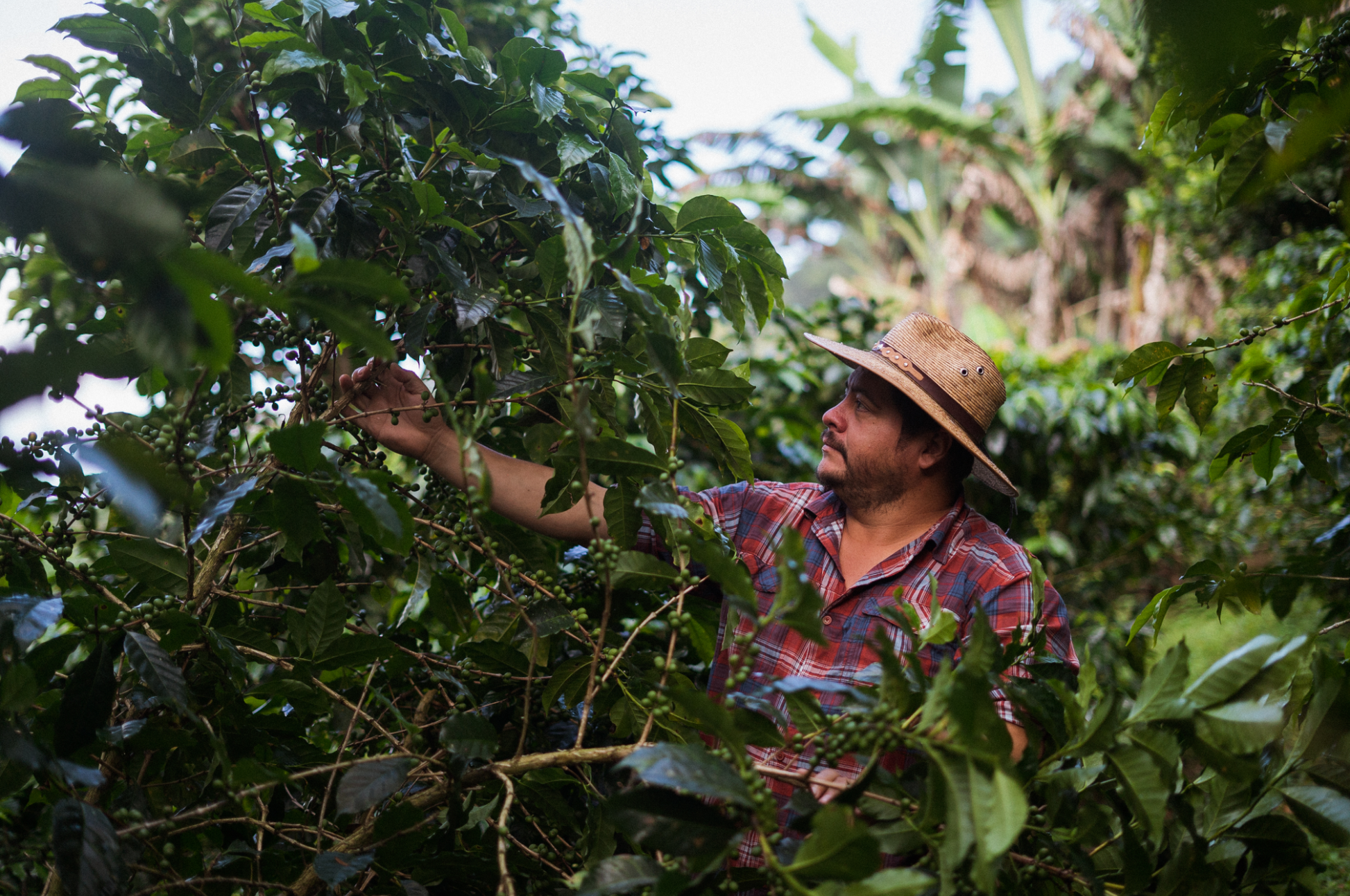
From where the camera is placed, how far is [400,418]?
1341 millimetres

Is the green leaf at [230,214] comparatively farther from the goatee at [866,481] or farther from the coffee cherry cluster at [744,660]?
the goatee at [866,481]

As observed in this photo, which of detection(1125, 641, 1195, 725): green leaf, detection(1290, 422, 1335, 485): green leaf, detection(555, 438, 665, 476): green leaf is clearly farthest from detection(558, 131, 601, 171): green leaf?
detection(1290, 422, 1335, 485): green leaf

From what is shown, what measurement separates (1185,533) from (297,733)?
4097mm

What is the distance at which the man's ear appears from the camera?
170cm

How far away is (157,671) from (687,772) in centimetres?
57

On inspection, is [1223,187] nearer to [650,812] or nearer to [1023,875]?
[1023,875]

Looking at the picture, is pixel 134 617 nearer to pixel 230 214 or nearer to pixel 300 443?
pixel 300 443

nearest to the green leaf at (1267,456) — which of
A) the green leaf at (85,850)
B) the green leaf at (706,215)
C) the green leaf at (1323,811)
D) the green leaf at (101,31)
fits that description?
the green leaf at (1323,811)

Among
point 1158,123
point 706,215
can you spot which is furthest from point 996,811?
point 1158,123

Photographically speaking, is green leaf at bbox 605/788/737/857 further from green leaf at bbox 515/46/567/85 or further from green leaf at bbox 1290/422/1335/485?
green leaf at bbox 1290/422/1335/485

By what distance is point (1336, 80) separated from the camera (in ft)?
4.07

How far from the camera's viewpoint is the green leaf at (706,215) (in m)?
1.25

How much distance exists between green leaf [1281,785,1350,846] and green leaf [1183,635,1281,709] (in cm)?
20

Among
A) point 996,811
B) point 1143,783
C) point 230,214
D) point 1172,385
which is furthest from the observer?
point 1172,385
